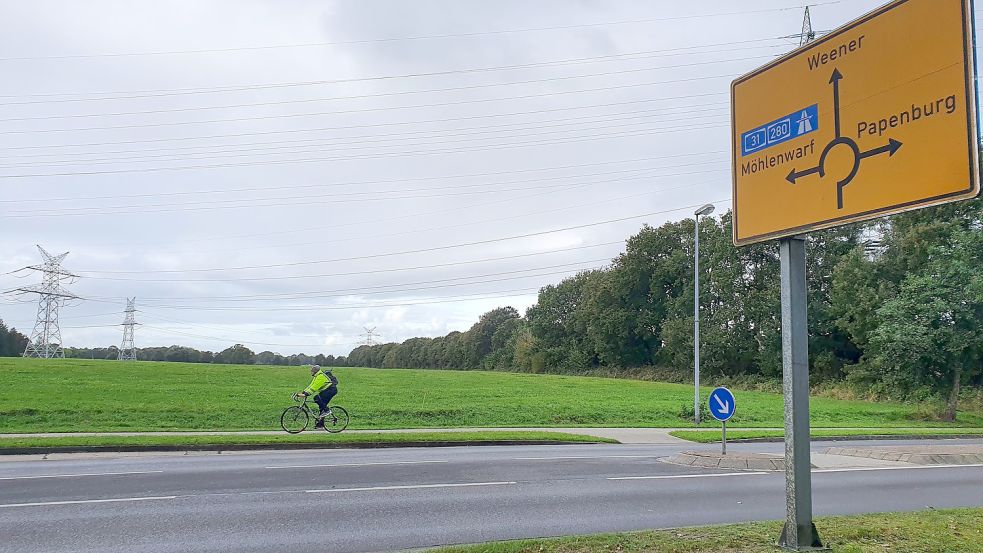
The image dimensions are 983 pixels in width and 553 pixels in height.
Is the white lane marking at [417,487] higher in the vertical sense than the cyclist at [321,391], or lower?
lower

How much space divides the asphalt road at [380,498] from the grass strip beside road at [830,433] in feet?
20.2

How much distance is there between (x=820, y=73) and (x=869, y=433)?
20.1 meters

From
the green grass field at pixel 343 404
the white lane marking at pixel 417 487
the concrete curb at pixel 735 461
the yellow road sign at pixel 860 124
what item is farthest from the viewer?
the green grass field at pixel 343 404

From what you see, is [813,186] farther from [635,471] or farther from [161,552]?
[635,471]

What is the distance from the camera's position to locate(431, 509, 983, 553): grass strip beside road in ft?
19.9

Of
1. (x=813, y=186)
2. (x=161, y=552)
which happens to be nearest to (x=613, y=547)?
(x=813, y=186)

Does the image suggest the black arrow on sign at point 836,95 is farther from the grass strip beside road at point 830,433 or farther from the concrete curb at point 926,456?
the grass strip beside road at point 830,433

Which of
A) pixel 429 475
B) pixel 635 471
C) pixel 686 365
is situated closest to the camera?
pixel 429 475

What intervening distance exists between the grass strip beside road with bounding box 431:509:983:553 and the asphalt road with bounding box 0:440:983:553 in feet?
3.50

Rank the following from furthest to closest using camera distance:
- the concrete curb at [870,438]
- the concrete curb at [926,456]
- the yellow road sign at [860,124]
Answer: the concrete curb at [870,438] < the concrete curb at [926,456] < the yellow road sign at [860,124]

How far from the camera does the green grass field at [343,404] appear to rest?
2202cm

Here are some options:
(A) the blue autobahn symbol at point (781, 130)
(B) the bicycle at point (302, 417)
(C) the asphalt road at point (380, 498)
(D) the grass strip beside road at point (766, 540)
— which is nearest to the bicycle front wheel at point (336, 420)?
(B) the bicycle at point (302, 417)

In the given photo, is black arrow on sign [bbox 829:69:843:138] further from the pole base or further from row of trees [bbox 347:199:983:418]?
row of trees [bbox 347:199:983:418]

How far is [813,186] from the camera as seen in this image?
5.98m
